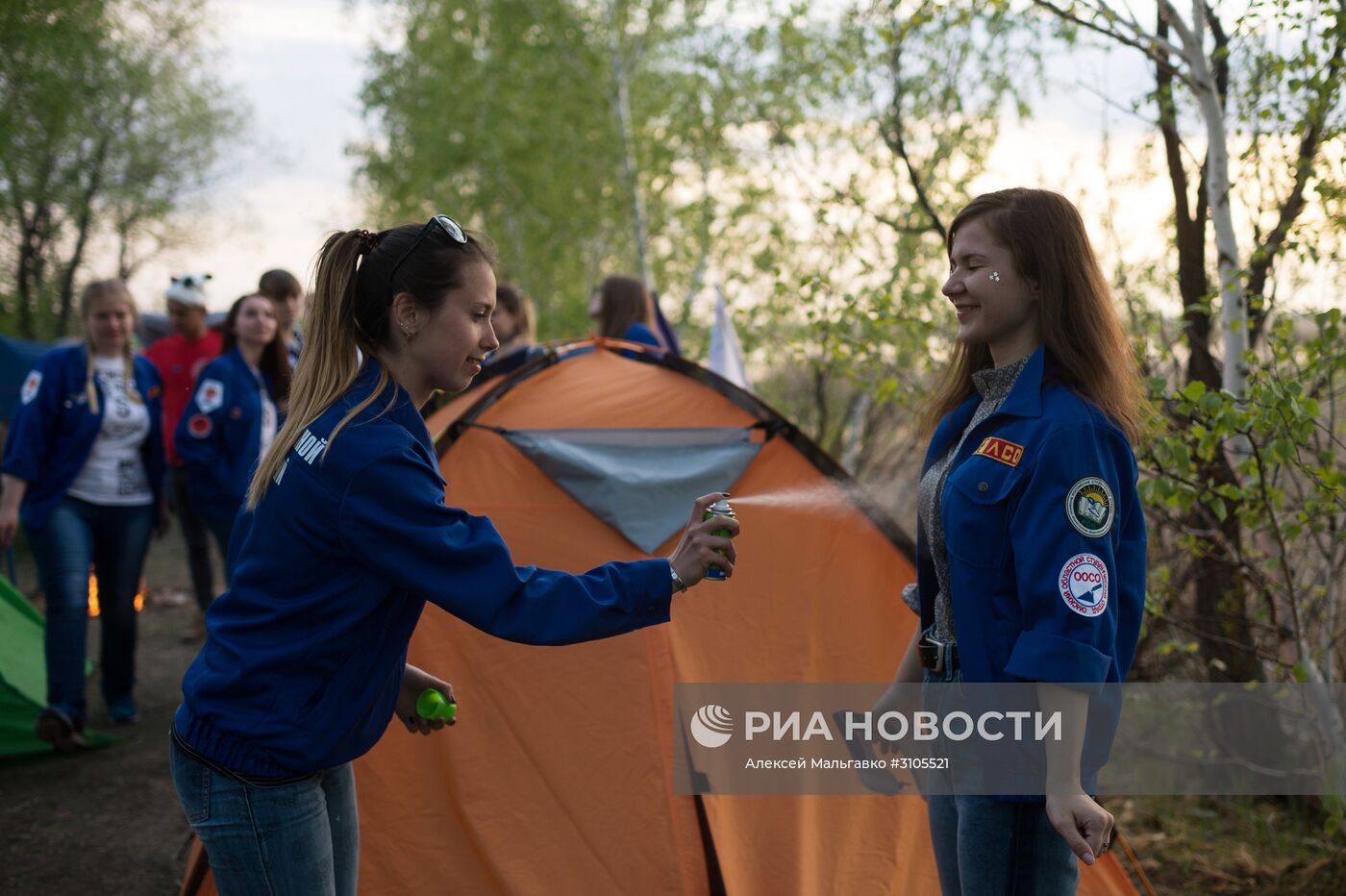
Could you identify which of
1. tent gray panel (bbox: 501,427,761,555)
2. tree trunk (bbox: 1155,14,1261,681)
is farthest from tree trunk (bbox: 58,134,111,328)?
tree trunk (bbox: 1155,14,1261,681)

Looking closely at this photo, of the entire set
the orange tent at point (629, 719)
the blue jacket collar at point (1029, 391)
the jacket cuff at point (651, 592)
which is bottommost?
the orange tent at point (629, 719)

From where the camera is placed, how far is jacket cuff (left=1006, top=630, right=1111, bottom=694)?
1726 mm

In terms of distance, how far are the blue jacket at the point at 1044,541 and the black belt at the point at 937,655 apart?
0.24 feet

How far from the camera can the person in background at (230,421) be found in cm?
507

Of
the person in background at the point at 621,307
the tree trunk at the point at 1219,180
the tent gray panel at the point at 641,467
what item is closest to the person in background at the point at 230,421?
the person in background at the point at 621,307

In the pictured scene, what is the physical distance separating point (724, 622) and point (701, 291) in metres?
9.58

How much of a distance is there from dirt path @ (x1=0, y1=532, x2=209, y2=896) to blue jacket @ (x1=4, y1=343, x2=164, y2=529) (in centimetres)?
109

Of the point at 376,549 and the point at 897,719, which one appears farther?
the point at 897,719

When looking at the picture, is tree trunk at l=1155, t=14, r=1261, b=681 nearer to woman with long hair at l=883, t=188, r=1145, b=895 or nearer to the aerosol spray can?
woman with long hair at l=883, t=188, r=1145, b=895

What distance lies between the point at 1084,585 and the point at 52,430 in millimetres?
4566

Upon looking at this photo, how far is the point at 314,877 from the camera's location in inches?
74.5

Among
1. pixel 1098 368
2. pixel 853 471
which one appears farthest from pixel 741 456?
pixel 853 471

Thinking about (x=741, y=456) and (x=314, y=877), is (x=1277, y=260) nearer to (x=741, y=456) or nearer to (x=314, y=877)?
(x=741, y=456)

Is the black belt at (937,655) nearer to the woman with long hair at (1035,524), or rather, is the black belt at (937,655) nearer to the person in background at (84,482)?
the woman with long hair at (1035,524)
